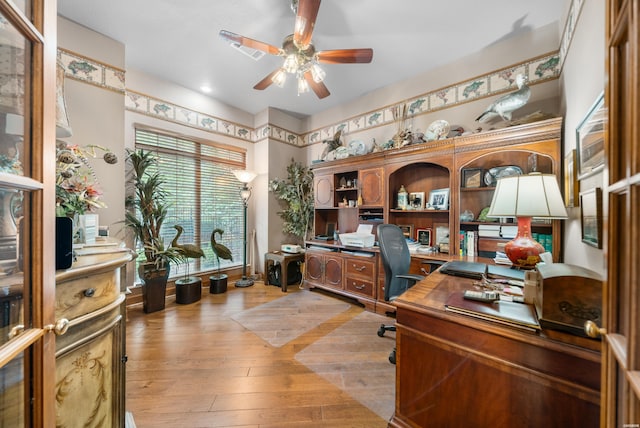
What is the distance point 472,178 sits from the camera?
98.2 inches

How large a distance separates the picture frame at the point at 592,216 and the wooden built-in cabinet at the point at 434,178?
771mm

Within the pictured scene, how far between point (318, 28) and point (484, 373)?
286 centimetres

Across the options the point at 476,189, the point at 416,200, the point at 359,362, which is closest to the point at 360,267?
the point at 416,200

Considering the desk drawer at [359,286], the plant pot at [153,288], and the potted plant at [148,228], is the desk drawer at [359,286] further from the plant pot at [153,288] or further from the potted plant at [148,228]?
the plant pot at [153,288]

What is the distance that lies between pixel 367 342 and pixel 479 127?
2.61m

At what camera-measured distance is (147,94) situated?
3.03 meters

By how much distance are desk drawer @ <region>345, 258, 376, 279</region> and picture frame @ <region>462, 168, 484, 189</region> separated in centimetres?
136

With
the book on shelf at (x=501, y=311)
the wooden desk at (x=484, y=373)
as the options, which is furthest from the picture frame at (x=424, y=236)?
the book on shelf at (x=501, y=311)

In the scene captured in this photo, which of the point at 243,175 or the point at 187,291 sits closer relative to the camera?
the point at 187,291

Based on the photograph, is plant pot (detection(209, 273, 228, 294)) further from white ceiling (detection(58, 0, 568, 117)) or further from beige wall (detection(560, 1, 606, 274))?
beige wall (detection(560, 1, 606, 274))

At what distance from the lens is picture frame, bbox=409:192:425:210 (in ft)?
9.63

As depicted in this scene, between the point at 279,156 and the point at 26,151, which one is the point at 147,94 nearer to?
the point at 279,156

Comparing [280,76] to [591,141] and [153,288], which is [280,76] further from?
[153,288]

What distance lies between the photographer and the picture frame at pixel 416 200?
293cm
